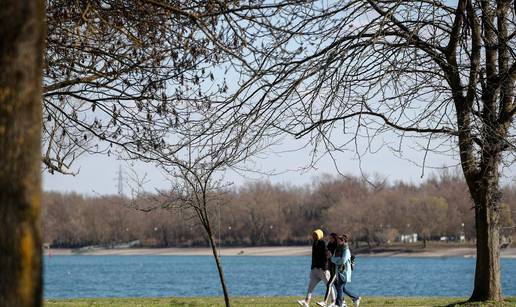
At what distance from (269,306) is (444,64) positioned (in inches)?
276

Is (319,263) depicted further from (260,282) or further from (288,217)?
(288,217)

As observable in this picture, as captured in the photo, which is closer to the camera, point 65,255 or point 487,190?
point 487,190

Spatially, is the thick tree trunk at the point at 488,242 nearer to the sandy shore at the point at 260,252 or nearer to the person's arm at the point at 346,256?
the person's arm at the point at 346,256

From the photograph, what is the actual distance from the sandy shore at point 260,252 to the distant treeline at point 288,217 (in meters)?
1.38

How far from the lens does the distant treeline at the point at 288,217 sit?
108812 mm

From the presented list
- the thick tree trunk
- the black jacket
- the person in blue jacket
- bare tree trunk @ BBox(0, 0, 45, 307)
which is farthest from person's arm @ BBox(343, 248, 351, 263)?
bare tree trunk @ BBox(0, 0, 45, 307)

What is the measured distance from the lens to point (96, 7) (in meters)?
11.0

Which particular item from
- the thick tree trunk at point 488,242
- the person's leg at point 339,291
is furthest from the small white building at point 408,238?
the thick tree trunk at point 488,242

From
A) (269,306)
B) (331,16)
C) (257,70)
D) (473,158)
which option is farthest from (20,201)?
(269,306)

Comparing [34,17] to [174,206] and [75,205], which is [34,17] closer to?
[174,206]

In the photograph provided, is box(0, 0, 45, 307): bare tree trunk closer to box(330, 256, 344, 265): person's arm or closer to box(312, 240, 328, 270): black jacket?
box(312, 240, 328, 270): black jacket

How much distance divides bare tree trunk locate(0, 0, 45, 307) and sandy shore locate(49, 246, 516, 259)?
95302mm

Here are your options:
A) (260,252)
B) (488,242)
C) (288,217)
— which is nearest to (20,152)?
(488,242)

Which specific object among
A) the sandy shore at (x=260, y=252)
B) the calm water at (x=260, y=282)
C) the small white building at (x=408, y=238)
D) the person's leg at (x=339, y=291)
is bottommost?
the calm water at (x=260, y=282)
